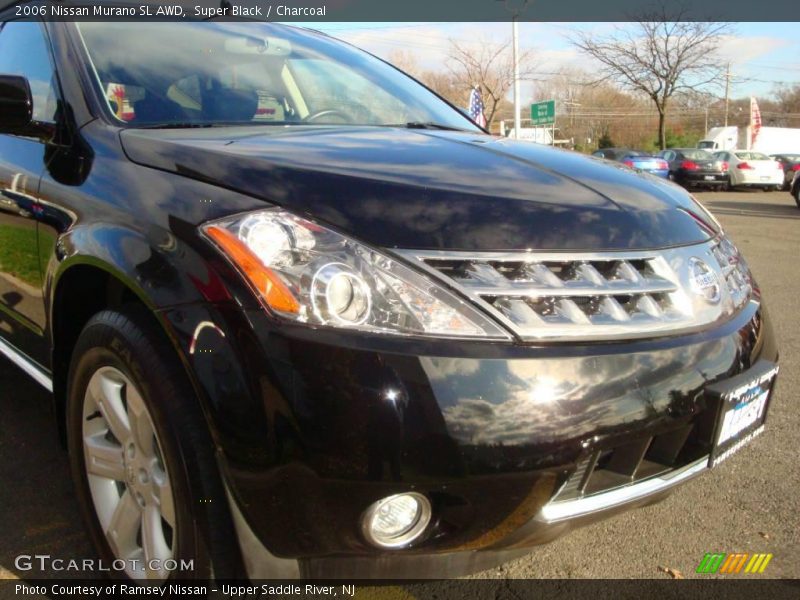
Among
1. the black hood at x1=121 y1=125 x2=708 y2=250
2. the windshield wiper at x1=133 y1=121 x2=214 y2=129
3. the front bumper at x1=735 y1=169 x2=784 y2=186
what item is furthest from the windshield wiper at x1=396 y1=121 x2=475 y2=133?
the front bumper at x1=735 y1=169 x2=784 y2=186

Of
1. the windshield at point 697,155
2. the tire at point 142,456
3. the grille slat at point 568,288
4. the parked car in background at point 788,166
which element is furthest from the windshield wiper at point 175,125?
the windshield at point 697,155

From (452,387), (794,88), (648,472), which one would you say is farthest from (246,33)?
(794,88)

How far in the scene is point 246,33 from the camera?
291 cm

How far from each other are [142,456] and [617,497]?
3.68ft

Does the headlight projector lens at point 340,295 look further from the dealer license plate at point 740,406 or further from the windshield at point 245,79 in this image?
the windshield at point 245,79

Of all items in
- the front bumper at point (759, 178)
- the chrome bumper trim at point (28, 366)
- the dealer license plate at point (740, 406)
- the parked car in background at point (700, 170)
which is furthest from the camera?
the parked car in background at point (700, 170)

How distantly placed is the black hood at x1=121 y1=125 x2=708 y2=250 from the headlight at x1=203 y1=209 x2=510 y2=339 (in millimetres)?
57

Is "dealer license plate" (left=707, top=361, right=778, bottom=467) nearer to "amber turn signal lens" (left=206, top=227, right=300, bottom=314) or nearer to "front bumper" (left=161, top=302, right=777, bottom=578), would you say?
"front bumper" (left=161, top=302, right=777, bottom=578)

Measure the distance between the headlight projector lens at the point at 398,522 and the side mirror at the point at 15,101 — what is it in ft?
5.61

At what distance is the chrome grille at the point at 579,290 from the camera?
1479 mm

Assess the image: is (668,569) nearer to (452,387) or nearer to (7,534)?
(452,387)

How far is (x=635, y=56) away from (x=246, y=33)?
27.3 metres

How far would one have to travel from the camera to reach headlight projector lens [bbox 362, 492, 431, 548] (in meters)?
1.45

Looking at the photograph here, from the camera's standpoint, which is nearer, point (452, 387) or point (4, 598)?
point (452, 387)
